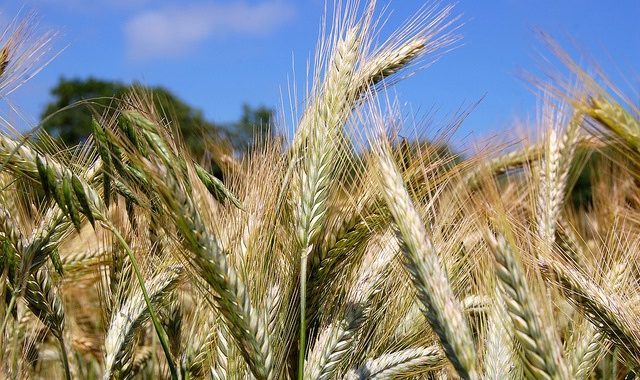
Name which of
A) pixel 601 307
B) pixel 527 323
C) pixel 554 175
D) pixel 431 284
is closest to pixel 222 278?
pixel 431 284

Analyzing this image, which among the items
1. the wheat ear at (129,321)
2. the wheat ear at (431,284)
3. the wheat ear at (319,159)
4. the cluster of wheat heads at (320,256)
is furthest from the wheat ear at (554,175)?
the wheat ear at (129,321)

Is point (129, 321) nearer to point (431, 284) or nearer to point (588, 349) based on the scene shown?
point (431, 284)

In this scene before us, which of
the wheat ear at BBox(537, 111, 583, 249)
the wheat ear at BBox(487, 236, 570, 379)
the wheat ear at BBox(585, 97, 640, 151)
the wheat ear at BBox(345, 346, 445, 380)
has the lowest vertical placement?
the wheat ear at BBox(345, 346, 445, 380)

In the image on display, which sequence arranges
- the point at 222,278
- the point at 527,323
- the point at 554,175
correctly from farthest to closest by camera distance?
the point at 554,175 < the point at 222,278 < the point at 527,323

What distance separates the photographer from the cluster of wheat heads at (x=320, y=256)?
1480 mm

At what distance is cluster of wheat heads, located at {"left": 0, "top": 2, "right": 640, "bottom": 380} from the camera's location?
1480 millimetres

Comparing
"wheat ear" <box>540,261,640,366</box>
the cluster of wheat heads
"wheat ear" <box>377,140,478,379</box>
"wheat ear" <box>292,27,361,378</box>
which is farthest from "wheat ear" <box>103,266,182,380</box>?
"wheat ear" <box>540,261,640,366</box>

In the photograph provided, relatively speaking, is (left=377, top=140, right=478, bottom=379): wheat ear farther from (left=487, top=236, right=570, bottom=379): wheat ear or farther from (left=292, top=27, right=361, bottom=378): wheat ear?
(left=292, top=27, right=361, bottom=378): wheat ear

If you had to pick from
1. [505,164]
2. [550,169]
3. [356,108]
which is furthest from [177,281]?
[505,164]

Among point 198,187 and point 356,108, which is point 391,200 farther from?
point 356,108

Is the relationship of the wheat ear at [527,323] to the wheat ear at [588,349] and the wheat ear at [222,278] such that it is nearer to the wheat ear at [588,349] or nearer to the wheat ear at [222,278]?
the wheat ear at [222,278]

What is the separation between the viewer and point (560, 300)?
2150 mm

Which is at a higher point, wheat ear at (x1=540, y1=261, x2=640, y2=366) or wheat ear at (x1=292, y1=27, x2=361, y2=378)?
wheat ear at (x1=292, y1=27, x2=361, y2=378)

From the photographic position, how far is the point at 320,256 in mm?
1927
